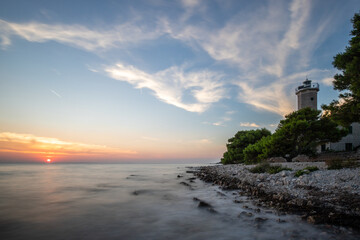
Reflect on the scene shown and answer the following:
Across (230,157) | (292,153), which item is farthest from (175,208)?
(230,157)

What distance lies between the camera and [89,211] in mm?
8469

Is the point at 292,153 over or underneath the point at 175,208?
over

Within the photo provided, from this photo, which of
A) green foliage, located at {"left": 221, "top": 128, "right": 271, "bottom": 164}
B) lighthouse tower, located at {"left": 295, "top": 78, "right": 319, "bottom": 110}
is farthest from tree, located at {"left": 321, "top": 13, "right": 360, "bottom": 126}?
lighthouse tower, located at {"left": 295, "top": 78, "right": 319, "bottom": 110}

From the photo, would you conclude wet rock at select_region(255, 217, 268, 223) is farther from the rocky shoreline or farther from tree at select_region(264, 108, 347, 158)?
tree at select_region(264, 108, 347, 158)

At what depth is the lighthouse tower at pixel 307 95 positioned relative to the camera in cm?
4528

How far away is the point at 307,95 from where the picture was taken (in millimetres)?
45906

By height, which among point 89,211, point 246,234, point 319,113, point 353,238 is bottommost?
point 89,211

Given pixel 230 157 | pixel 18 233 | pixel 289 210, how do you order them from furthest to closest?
pixel 230 157 → pixel 289 210 → pixel 18 233

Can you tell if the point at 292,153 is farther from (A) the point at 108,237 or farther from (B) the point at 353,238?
(A) the point at 108,237

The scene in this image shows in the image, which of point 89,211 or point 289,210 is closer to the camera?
point 289,210

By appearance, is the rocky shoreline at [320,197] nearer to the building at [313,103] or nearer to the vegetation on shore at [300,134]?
the vegetation on shore at [300,134]

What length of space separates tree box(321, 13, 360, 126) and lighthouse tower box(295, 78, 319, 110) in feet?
127

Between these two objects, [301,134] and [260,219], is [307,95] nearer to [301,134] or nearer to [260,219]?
[301,134]

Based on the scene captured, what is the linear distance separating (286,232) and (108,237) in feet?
14.8
